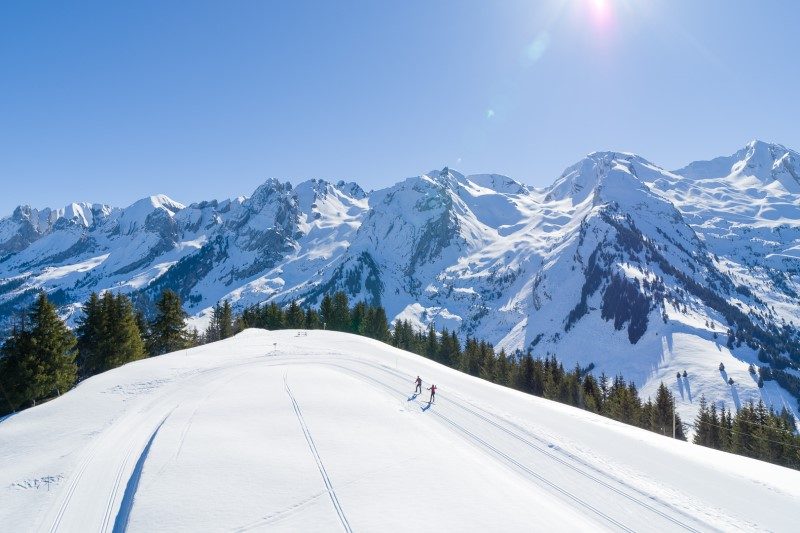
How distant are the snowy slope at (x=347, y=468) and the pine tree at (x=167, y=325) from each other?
29.2 m

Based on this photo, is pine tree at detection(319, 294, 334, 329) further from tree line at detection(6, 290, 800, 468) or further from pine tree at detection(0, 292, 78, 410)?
pine tree at detection(0, 292, 78, 410)

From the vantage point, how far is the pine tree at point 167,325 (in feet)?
212

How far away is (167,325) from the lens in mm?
65250

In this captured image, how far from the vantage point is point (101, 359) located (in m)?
52.2

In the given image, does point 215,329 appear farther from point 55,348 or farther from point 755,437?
point 755,437

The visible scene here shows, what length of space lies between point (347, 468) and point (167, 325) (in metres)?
55.5

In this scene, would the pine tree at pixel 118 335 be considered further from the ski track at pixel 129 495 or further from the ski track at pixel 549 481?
the ski track at pixel 549 481

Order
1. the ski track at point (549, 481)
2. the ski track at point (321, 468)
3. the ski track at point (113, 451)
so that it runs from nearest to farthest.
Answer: the ski track at point (321, 468)
the ski track at point (113, 451)
the ski track at point (549, 481)

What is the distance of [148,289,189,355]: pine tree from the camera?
64.6 meters

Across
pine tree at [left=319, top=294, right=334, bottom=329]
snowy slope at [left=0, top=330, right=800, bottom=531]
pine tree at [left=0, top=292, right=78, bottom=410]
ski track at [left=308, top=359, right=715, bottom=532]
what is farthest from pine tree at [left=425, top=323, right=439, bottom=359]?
pine tree at [left=0, top=292, right=78, bottom=410]

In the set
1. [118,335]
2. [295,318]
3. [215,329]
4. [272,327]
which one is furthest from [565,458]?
[215,329]

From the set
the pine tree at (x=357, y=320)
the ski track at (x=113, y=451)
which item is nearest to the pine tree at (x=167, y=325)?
the ski track at (x=113, y=451)

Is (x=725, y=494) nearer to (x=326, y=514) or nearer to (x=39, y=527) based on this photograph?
(x=326, y=514)

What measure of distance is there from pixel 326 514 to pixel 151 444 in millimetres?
13341
